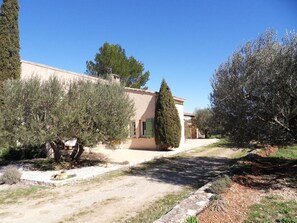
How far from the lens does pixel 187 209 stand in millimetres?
5906

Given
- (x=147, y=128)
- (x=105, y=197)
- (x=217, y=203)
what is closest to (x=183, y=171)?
(x=105, y=197)

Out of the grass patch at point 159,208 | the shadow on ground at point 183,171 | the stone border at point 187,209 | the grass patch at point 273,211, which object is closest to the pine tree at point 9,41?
the shadow on ground at point 183,171

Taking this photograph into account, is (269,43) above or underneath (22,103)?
above

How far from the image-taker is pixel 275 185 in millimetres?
8133

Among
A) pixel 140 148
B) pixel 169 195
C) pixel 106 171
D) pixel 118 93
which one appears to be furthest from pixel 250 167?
pixel 140 148

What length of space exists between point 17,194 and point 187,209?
5778mm

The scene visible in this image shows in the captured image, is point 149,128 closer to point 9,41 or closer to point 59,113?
point 59,113

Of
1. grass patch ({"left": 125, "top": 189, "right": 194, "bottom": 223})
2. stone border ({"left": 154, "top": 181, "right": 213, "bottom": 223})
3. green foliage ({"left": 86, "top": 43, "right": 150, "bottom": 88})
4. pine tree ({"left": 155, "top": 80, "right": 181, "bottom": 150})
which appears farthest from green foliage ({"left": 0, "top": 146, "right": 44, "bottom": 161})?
green foliage ({"left": 86, "top": 43, "right": 150, "bottom": 88})

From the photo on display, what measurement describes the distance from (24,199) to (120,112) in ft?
19.7

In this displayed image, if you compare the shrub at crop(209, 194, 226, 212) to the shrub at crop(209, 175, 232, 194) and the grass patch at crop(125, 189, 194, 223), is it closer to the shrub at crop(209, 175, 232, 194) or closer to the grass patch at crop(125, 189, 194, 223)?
the shrub at crop(209, 175, 232, 194)

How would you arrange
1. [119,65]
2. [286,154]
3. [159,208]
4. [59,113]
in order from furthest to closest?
[119,65], [286,154], [59,113], [159,208]

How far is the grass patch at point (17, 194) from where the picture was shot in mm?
8203

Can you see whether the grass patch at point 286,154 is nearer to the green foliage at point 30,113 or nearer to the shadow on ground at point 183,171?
the shadow on ground at point 183,171

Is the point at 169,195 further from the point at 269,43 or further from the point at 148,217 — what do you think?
the point at 269,43
